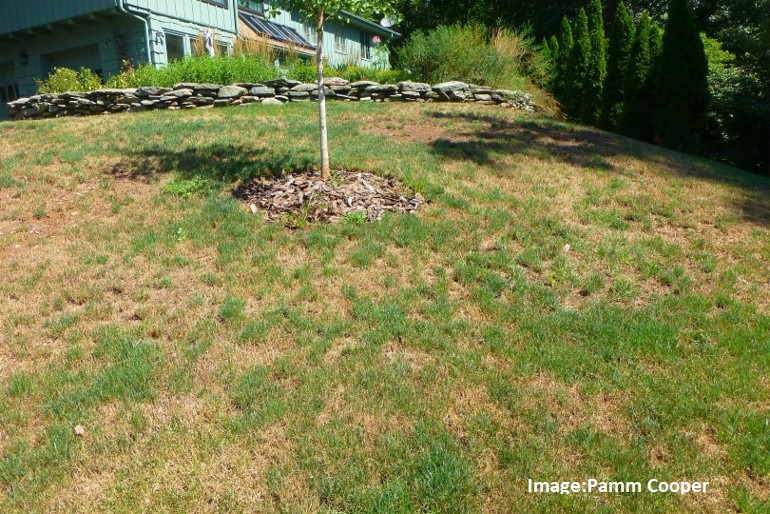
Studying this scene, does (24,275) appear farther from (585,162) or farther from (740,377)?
(585,162)

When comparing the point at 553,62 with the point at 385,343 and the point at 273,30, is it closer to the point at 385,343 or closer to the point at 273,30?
the point at 273,30

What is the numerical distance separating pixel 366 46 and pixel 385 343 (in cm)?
2350

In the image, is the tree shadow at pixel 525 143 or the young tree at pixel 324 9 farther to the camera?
the tree shadow at pixel 525 143

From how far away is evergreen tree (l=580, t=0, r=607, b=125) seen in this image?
38.9 feet

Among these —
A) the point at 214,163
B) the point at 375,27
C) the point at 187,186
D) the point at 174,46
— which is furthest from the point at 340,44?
the point at 187,186

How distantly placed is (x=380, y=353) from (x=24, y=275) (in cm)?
313

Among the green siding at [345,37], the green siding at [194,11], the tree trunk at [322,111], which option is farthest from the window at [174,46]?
the tree trunk at [322,111]

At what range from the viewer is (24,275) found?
167 inches

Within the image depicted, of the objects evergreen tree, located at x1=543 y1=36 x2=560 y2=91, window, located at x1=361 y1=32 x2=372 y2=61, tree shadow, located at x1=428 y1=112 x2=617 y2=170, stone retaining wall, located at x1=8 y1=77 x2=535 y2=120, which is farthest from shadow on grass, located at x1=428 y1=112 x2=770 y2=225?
window, located at x1=361 y1=32 x2=372 y2=61

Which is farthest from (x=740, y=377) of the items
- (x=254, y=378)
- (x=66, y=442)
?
(x=66, y=442)

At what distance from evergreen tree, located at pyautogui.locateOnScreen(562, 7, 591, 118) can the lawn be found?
682 centimetres

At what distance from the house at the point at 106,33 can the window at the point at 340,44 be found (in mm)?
4662

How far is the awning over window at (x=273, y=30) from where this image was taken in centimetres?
1705

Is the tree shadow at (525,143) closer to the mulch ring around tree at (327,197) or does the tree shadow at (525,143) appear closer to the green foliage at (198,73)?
the mulch ring around tree at (327,197)
